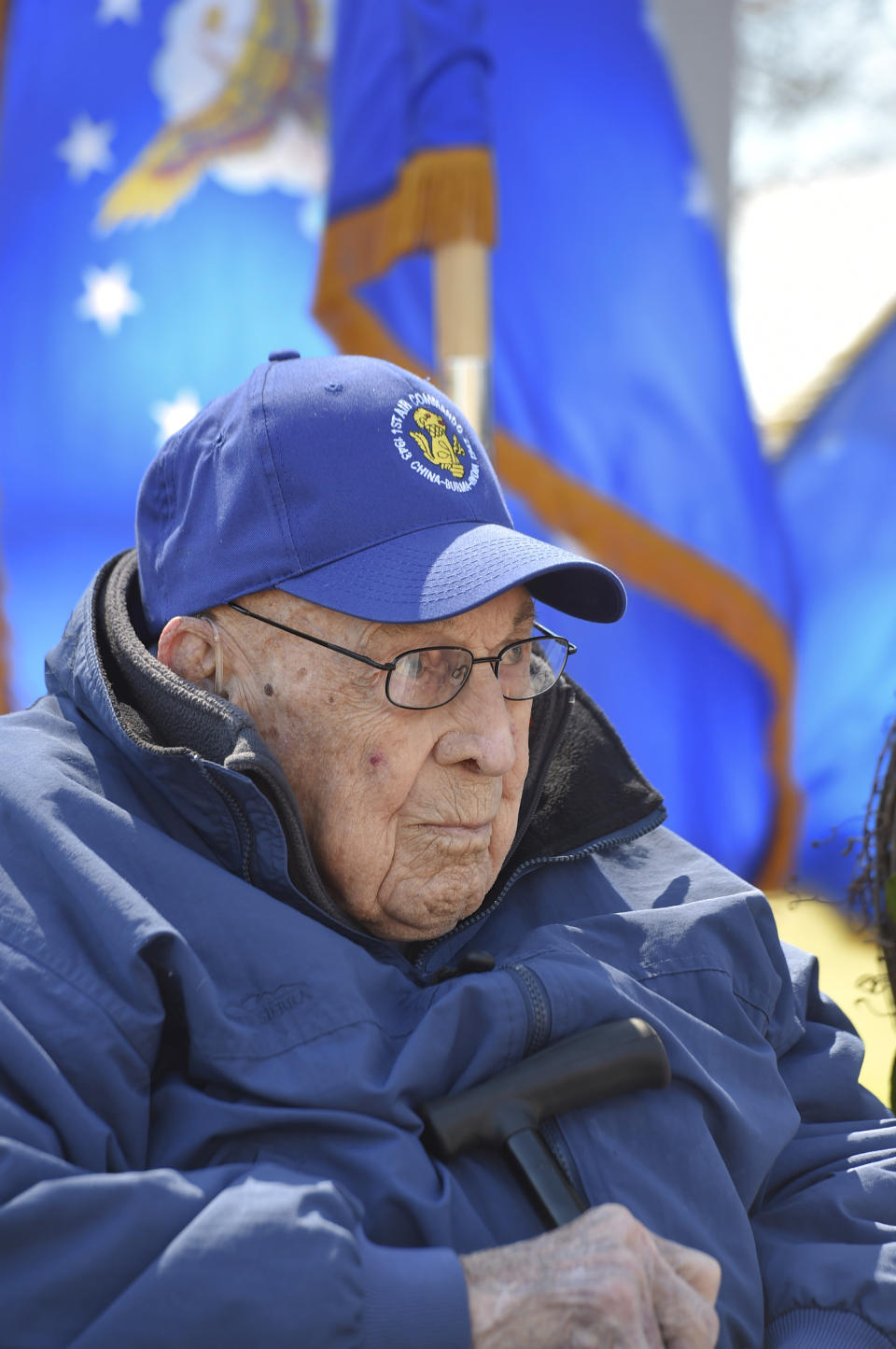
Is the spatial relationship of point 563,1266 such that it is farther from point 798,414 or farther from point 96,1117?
point 798,414

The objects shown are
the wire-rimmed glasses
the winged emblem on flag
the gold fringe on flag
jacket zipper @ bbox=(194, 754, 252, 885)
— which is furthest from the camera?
the winged emblem on flag

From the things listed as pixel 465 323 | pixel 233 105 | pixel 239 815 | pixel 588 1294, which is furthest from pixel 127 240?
pixel 588 1294

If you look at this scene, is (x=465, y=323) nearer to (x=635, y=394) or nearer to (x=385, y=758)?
(x=635, y=394)

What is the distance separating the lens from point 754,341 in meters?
4.49

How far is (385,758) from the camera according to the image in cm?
149

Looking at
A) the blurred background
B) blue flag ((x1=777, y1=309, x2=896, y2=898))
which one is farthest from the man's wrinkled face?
blue flag ((x1=777, y1=309, x2=896, y2=898))

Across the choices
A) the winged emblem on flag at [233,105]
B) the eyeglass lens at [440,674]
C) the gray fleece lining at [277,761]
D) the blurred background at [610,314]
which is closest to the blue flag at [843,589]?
the blurred background at [610,314]

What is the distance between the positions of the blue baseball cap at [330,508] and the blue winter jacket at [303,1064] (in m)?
0.14

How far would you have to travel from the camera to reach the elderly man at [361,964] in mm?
1122

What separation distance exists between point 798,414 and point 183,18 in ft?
7.75

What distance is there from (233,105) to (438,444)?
9.49 feet

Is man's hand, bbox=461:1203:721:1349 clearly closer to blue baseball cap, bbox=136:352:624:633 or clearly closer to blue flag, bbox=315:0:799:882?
blue baseball cap, bbox=136:352:624:633

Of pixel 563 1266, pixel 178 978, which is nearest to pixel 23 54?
pixel 178 978

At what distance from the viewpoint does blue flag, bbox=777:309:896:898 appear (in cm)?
445
